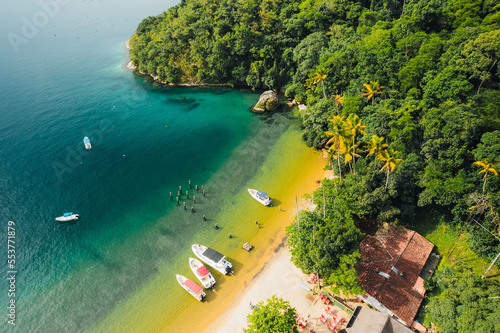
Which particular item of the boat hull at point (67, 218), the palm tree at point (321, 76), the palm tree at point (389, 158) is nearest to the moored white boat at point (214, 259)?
the boat hull at point (67, 218)

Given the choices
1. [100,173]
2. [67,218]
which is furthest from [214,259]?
[100,173]

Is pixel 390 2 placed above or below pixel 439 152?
above

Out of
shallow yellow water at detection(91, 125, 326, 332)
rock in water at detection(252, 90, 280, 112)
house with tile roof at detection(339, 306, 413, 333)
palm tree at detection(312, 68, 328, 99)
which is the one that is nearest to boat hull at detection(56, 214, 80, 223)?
shallow yellow water at detection(91, 125, 326, 332)

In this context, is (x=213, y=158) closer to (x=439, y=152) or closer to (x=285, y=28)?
(x=439, y=152)

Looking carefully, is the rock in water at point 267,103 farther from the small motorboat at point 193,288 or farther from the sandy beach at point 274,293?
the small motorboat at point 193,288

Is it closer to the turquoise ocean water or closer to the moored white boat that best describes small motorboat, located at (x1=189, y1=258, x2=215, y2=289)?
the moored white boat

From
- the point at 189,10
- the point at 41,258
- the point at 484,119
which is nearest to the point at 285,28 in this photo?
the point at 189,10
